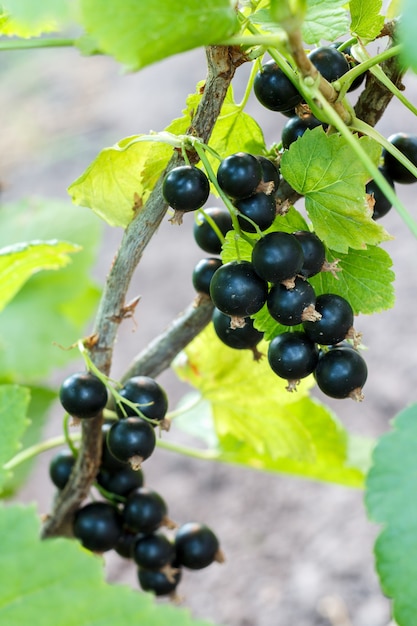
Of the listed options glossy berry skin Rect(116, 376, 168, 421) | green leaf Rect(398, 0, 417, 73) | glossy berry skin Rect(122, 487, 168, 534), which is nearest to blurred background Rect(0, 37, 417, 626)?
glossy berry skin Rect(116, 376, 168, 421)

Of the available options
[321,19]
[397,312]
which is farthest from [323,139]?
[397,312]

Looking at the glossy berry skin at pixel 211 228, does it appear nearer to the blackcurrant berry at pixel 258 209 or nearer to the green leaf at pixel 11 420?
the blackcurrant berry at pixel 258 209

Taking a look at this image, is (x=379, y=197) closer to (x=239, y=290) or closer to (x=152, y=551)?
(x=239, y=290)

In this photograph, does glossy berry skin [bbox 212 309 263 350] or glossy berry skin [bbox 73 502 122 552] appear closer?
glossy berry skin [bbox 212 309 263 350]

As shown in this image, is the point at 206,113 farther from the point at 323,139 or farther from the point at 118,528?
the point at 118,528

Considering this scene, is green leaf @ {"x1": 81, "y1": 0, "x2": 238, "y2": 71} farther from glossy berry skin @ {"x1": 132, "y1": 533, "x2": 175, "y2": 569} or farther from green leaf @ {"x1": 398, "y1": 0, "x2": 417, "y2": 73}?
glossy berry skin @ {"x1": 132, "y1": 533, "x2": 175, "y2": 569}

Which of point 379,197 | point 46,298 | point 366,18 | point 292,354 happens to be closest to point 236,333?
point 292,354
